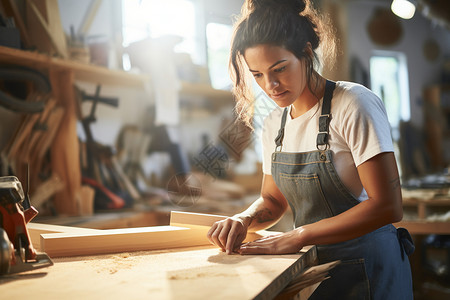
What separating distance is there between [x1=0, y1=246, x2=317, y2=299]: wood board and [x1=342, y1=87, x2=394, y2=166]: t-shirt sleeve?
1.20ft

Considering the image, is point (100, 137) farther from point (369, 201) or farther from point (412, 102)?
point (412, 102)

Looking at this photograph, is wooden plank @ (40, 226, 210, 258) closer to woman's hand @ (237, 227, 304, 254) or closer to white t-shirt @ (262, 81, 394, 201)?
woman's hand @ (237, 227, 304, 254)

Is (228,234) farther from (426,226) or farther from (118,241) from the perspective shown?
(426,226)

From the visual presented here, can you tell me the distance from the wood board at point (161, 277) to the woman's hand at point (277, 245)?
3 centimetres

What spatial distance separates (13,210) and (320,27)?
120cm

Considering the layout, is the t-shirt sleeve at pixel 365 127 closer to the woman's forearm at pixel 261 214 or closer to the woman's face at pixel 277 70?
the woman's face at pixel 277 70

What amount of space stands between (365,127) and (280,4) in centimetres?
53

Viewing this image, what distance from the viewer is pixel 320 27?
1.64m

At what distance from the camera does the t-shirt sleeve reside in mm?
1323

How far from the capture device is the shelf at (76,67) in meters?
2.72

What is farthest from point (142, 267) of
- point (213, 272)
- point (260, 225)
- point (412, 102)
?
point (412, 102)

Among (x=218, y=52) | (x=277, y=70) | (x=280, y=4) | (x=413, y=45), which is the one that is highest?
(x=413, y=45)

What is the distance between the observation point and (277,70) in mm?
1461

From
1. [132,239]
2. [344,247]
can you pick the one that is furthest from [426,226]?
[132,239]
